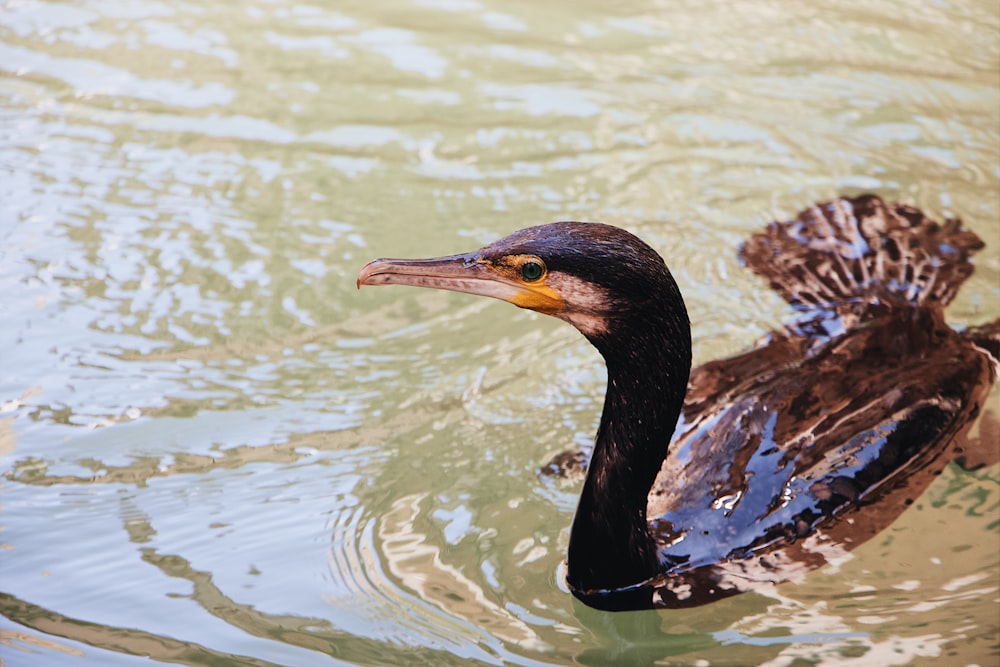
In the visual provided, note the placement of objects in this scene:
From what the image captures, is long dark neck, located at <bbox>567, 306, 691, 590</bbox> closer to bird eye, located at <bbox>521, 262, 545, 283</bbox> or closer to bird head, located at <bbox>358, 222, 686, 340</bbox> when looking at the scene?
bird head, located at <bbox>358, 222, 686, 340</bbox>

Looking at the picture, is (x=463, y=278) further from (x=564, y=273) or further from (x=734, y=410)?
(x=734, y=410)

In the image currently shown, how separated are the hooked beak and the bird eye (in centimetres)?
4

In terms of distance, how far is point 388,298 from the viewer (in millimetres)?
5238

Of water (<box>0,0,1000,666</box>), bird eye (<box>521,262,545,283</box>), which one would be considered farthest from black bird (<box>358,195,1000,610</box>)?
water (<box>0,0,1000,666</box>)

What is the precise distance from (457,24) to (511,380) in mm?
3527

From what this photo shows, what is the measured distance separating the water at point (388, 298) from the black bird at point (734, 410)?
15cm

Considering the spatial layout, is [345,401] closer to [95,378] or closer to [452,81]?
[95,378]

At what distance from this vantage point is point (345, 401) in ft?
15.0

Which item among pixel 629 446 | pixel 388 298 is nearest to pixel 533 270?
pixel 629 446

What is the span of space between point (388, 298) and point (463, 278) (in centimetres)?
200

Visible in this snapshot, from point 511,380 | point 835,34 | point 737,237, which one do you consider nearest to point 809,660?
point 511,380

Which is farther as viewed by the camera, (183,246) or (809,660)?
(183,246)

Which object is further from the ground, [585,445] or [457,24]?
[457,24]

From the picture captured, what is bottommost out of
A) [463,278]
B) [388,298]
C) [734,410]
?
[388,298]
